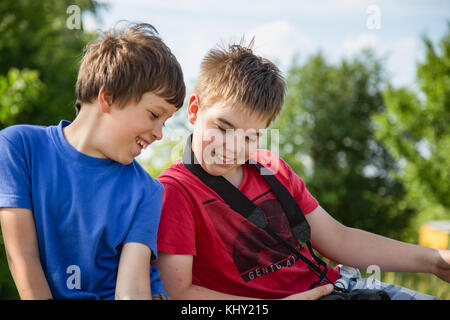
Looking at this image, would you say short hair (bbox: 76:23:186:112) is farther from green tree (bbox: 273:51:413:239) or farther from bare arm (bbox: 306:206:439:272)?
green tree (bbox: 273:51:413:239)

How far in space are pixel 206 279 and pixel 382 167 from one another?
1051 inches

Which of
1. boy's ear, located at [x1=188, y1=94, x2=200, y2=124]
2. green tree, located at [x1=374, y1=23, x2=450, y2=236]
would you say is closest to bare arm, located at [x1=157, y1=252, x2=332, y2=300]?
boy's ear, located at [x1=188, y1=94, x2=200, y2=124]

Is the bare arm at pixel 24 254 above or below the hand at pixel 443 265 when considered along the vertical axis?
above

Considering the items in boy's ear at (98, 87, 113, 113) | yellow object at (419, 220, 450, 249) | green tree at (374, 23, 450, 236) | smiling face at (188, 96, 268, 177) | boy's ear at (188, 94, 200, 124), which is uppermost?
boy's ear at (98, 87, 113, 113)

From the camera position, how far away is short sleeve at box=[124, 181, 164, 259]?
5.48 ft

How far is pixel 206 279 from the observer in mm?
1951

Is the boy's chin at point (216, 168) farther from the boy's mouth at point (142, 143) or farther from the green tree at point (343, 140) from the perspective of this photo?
the green tree at point (343, 140)

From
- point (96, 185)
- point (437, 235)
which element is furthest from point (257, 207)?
point (437, 235)

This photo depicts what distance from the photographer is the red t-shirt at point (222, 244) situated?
1.85 metres

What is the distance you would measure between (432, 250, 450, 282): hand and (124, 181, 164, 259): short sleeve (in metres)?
1.41

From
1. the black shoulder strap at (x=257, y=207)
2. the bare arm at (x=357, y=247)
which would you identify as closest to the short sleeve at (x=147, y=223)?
the black shoulder strap at (x=257, y=207)

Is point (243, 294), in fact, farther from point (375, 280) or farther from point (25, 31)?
point (25, 31)

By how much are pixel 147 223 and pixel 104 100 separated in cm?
51
